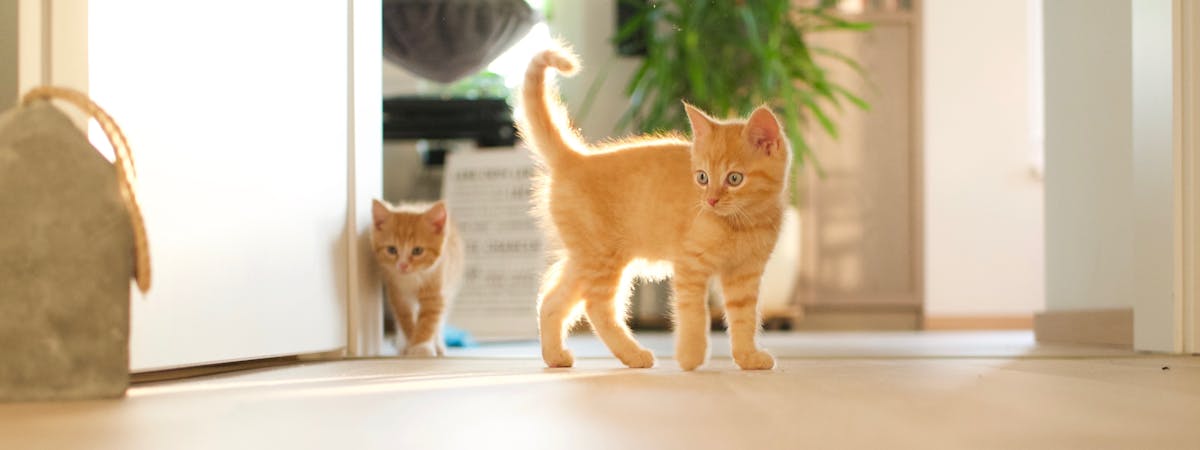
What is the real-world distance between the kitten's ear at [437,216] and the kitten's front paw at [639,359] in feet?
2.83

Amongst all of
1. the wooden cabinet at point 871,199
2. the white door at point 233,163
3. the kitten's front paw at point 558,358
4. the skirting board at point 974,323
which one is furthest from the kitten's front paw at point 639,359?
the skirting board at point 974,323

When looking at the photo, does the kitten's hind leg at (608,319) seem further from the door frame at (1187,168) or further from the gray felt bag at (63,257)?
the door frame at (1187,168)

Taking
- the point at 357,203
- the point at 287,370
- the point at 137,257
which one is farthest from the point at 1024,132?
the point at 137,257

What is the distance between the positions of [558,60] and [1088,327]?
5.37ft

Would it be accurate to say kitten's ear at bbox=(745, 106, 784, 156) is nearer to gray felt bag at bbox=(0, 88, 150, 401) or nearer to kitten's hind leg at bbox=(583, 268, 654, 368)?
kitten's hind leg at bbox=(583, 268, 654, 368)

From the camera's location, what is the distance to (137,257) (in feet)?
4.17

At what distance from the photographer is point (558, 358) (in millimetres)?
1938

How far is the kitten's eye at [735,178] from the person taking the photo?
1712 mm

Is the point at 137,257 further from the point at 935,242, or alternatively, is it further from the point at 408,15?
the point at 935,242

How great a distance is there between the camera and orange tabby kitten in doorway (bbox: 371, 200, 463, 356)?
2445mm

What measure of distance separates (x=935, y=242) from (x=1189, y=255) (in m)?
2.85

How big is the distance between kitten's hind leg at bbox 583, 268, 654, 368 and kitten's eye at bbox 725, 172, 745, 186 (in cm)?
30

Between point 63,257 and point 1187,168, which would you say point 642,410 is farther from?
point 1187,168

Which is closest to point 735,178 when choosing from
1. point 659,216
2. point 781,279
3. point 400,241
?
point 659,216
